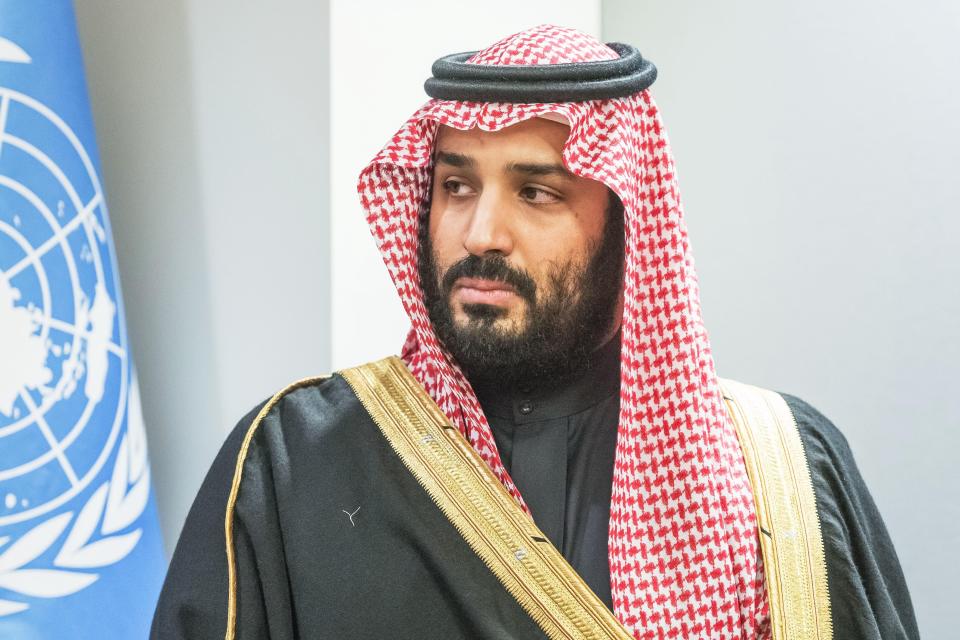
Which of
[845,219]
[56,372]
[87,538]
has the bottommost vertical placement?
[87,538]

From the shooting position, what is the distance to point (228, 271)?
8.51 ft

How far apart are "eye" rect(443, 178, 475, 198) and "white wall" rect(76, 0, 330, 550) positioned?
0.68 meters

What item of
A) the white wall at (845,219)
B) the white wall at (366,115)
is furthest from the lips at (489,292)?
the white wall at (845,219)

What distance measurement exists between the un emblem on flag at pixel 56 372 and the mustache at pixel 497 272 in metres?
0.81

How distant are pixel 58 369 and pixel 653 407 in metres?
1.09

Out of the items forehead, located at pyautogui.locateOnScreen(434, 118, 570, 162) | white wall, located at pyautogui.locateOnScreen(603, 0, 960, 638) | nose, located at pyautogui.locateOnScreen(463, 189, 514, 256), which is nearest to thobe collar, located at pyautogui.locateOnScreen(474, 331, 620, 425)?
nose, located at pyautogui.locateOnScreen(463, 189, 514, 256)

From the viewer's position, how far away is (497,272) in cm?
170

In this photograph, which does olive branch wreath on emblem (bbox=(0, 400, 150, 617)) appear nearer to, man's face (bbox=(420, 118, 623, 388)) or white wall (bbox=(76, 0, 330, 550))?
white wall (bbox=(76, 0, 330, 550))

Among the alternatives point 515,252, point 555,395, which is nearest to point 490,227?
point 515,252

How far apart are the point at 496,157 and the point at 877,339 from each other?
1.46 meters

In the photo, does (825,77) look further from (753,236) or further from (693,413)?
(693,413)

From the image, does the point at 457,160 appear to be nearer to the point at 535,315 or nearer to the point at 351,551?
the point at 535,315

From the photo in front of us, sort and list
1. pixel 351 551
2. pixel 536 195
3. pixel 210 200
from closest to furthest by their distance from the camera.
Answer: pixel 351 551
pixel 536 195
pixel 210 200

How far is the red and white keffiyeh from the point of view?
166 centimetres
